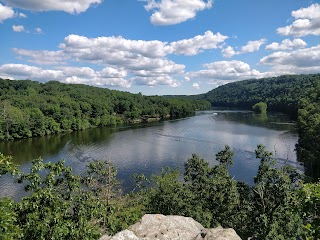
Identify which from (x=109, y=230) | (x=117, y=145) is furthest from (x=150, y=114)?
(x=109, y=230)

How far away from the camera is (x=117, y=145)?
72.7 metres

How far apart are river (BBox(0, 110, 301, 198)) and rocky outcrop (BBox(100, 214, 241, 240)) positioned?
87.4 ft

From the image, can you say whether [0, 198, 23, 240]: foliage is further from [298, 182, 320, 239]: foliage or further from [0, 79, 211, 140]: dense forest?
[0, 79, 211, 140]: dense forest

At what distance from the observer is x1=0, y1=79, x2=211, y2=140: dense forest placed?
86625 millimetres

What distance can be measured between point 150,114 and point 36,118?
65.0 meters

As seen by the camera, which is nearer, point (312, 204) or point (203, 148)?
point (312, 204)

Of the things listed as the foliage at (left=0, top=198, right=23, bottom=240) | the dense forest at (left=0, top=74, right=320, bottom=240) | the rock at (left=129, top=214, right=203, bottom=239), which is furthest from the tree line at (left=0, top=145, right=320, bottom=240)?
the foliage at (left=0, top=198, right=23, bottom=240)

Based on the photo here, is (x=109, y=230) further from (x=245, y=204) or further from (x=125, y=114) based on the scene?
(x=125, y=114)

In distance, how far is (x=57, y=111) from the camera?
10412cm

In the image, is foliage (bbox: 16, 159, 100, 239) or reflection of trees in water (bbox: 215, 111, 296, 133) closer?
foliage (bbox: 16, 159, 100, 239)

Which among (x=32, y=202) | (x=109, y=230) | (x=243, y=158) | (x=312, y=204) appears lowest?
(x=243, y=158)

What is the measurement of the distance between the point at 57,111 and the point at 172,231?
95.8 metres

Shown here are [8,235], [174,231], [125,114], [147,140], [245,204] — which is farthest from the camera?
[125,114]

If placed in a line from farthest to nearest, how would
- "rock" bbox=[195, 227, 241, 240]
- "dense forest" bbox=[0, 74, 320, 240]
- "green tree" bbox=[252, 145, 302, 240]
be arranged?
"green tree" bbox=[252, 145, 302, 240] → "rock" bbox=[195, 227, 241, 240] → "dense forest" bbox=[0, 74, 320, 240]
